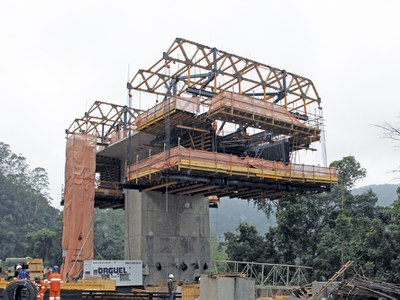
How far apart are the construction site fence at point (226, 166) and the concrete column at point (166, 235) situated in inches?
140

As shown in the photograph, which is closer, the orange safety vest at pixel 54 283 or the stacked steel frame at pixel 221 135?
the orange safety vest at pixel 54 283

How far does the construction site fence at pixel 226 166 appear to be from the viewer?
1113 inches

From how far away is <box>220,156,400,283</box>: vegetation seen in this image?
40344 mm

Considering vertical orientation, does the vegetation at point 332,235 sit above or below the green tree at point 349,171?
below

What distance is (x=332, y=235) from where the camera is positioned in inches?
1766

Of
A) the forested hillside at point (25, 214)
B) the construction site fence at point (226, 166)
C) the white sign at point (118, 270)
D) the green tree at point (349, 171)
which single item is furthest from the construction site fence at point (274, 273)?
the forested hillside at point (25, 214)

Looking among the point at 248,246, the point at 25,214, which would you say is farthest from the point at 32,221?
the point at 248,246

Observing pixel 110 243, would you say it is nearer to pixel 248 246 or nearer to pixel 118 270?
pixel 248 246

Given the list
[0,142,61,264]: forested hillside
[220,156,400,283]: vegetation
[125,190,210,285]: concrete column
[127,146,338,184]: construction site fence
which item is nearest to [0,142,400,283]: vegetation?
[220,156,400,283]: vegetation

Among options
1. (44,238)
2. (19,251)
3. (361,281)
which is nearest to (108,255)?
(44,238)

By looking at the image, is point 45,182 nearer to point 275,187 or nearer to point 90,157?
point 90,157

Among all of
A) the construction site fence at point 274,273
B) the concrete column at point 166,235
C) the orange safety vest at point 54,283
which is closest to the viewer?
the orange safety vest at point 54,283

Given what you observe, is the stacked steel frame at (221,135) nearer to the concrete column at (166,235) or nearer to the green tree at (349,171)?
the concrete column at (166,235)

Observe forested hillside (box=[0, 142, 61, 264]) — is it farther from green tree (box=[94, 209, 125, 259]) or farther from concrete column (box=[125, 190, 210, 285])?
concrete column (box=[125, 190, 210, 285])
